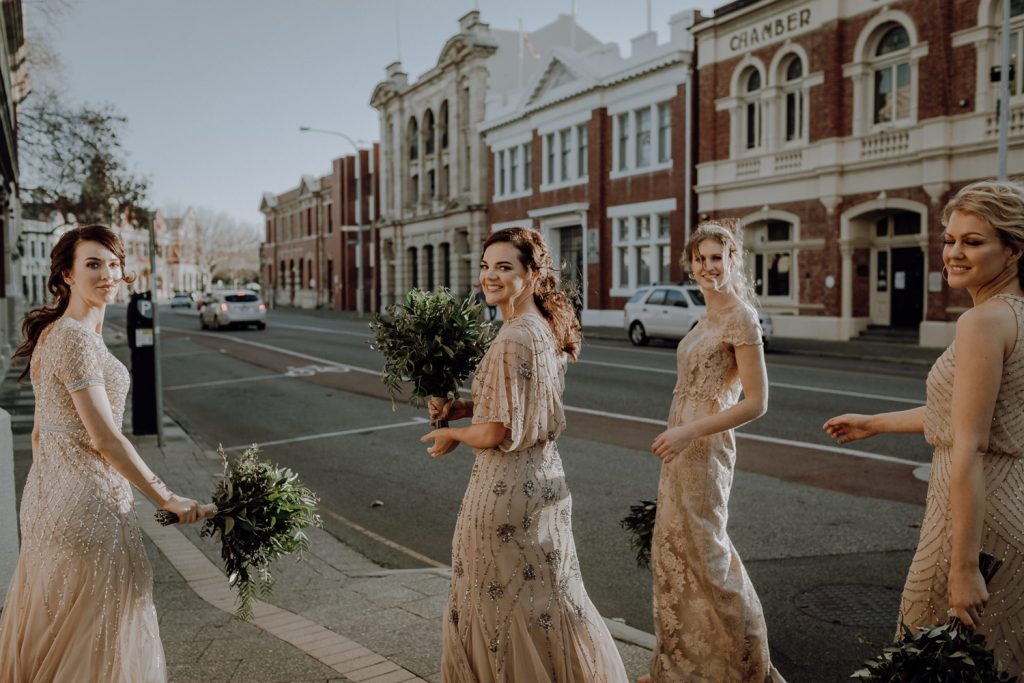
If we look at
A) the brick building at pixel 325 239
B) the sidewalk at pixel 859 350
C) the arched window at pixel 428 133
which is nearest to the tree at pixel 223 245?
the brick building at pixel 325 239

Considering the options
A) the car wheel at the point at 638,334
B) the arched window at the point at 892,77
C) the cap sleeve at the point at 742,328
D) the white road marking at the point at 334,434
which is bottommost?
the white road marking at the point at 334,434

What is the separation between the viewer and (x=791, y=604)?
5332 millimetres

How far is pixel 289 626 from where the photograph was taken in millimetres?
4891

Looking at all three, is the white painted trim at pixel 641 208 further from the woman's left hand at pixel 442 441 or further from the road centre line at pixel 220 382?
the woman's left hand at pixel 442 441

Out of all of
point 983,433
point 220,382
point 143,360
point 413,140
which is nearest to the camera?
point 983,433

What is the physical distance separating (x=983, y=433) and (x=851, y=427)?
0.85m

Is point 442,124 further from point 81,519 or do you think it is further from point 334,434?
point 81,519

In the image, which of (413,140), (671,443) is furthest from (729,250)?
(413,140)

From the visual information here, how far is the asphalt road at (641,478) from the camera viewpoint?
17.9 ft

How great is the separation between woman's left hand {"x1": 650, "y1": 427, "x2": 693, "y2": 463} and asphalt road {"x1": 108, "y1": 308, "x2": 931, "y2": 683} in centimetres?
126

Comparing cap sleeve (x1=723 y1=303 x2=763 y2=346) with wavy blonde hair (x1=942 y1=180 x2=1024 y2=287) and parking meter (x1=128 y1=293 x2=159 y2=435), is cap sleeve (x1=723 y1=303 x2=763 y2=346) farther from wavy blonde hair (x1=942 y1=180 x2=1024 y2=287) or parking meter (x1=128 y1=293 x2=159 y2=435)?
parking meter (x1=128 y1=293 x2=159 y2=435)

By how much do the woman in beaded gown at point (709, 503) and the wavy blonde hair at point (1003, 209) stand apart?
138cm

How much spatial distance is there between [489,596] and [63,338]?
1.82 meters

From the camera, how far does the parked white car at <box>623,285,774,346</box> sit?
23.5m
